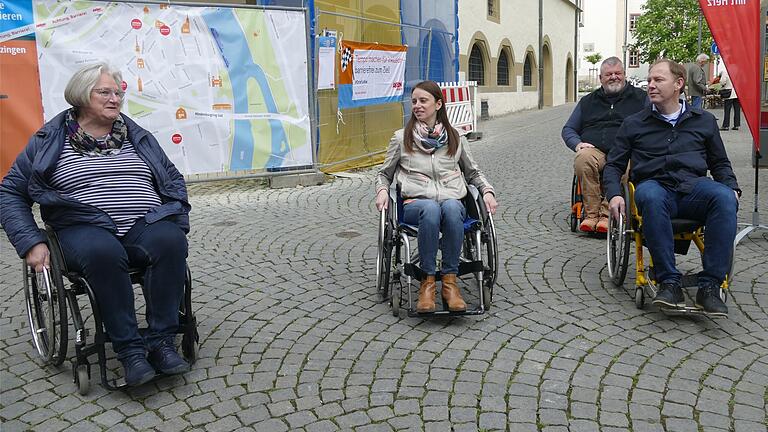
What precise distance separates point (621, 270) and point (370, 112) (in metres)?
6.78

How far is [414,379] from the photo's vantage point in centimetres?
344

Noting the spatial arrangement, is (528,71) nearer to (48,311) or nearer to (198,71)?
(198,71)

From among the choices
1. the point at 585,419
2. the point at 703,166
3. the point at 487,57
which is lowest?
the point at 585,419

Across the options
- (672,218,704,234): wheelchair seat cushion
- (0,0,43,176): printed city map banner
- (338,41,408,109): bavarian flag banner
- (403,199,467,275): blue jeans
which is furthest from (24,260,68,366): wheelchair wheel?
(338,41,408,109): bavarian flag banner

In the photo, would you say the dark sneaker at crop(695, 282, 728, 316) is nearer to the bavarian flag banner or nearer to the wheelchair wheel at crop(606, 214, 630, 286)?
the wheelchair wheel at crop(606, 214, 630, 286)

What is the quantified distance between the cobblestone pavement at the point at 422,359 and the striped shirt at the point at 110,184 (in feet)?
2.69

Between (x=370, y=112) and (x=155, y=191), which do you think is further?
(x=370, y=112)

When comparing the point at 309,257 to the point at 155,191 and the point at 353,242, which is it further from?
the point at 155,191

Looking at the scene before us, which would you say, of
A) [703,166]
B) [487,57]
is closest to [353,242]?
[703,166]

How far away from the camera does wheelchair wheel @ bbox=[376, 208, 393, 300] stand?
436cm

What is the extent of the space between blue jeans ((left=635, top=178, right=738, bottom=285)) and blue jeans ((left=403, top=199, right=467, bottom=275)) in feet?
3.52

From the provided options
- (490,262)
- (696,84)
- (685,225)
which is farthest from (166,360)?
(696,84)

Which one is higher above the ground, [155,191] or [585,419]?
[155,191]

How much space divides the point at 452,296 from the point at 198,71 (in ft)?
16.7
